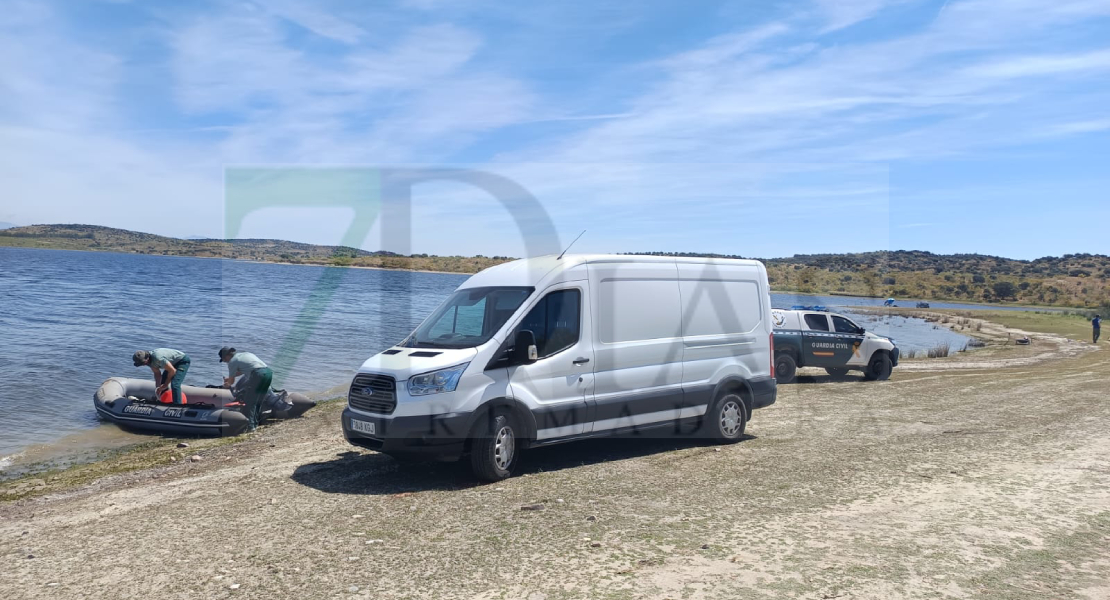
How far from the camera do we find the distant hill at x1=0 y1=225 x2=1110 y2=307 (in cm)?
9262

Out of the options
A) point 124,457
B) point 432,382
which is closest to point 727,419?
point 432,382

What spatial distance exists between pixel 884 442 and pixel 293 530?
26.2 feet

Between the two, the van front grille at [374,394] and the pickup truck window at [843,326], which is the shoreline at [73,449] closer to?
the van front grille at [374,394]

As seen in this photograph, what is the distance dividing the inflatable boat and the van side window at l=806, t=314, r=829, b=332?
41.2 ft

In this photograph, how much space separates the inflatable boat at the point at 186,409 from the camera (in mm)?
13818

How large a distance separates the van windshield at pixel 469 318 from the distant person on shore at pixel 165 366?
334 inches

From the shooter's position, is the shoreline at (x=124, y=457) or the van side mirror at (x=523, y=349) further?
the shoreline at (x=124, y=457)

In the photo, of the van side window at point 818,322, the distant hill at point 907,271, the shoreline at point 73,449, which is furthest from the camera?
the distant hill at point 907,271

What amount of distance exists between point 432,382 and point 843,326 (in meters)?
15.1

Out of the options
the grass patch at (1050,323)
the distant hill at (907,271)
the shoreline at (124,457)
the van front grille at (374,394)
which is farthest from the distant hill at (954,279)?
the van front grille at (374,394)

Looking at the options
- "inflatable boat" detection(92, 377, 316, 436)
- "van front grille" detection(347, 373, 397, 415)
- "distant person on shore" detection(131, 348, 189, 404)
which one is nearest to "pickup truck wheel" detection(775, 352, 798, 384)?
"inflatable boat" detection(92, 377, 316, 436)

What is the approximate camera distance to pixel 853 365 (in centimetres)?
2027

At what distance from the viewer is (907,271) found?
133125 mm

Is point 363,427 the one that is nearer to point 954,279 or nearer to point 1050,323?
point 1050,323
